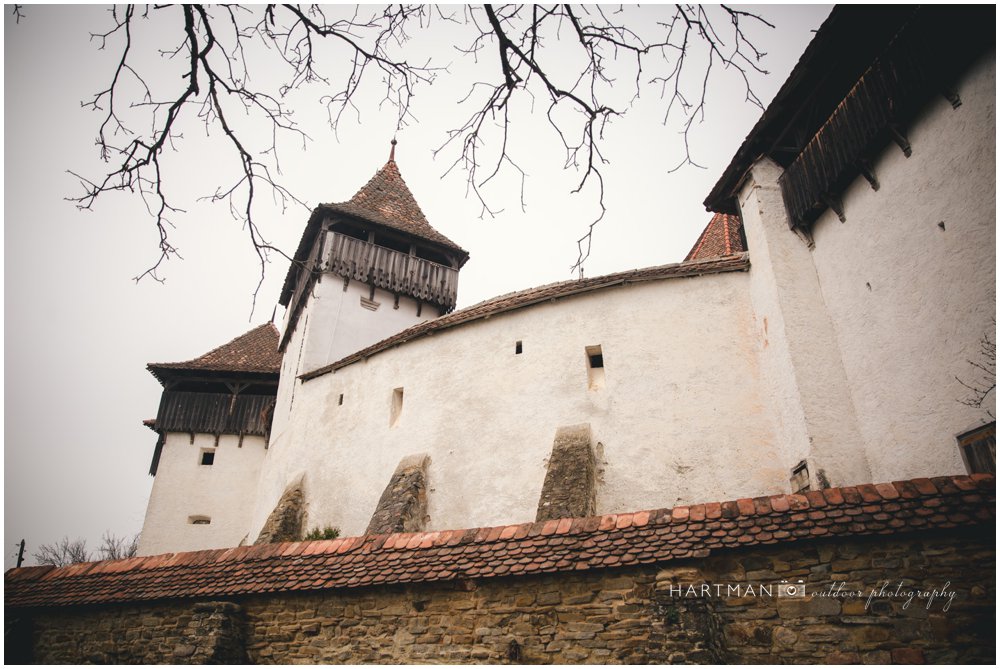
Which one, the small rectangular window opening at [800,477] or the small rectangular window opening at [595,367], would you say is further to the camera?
the small rectangular window opening at [595,367]

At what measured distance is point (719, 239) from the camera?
13.8 metres

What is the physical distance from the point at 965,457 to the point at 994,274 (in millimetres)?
1920

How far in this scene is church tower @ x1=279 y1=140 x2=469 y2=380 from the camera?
17594 millimetres

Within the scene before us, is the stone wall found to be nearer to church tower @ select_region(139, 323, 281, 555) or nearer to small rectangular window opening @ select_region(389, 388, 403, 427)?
small rectangular window opening @ select_region(389, 388, 403, 427)

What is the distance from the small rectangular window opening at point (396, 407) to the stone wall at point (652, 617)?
6.64 m

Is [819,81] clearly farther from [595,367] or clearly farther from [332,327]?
[332,327]

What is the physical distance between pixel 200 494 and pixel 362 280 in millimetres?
7874

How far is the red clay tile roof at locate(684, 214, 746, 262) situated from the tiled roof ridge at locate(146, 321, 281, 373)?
12.5 m

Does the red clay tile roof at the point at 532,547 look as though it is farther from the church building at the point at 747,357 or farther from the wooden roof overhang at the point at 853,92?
the wooden roof overhang at the point at 853,92

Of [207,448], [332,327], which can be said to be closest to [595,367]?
[332,327]

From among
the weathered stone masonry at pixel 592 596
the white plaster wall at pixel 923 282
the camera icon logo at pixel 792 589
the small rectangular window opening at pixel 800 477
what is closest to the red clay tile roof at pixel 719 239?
the white plaster wall at pixel 923 282

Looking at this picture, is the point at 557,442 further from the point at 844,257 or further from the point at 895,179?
the point at 895,179

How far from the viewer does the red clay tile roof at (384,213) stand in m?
19.4

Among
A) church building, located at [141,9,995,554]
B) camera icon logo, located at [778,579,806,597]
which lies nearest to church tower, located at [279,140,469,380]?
church building, located at [141,9,995,554]
